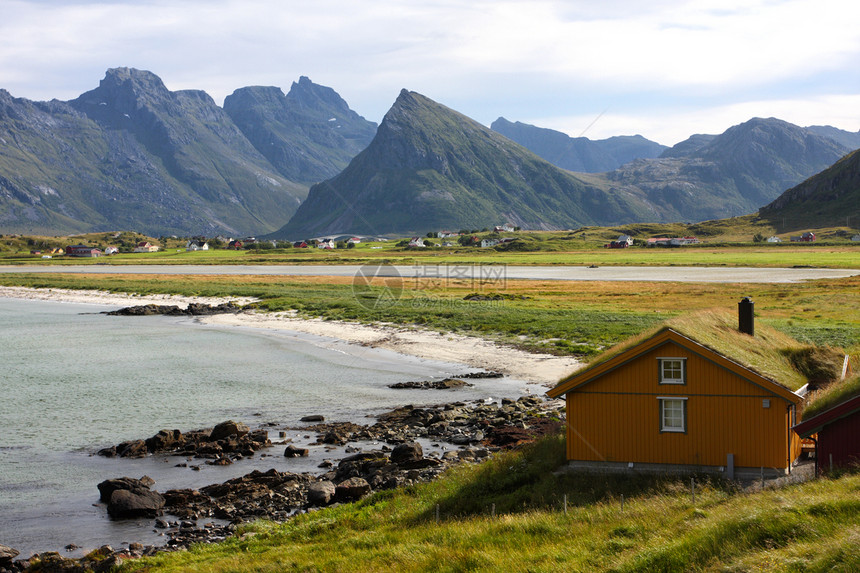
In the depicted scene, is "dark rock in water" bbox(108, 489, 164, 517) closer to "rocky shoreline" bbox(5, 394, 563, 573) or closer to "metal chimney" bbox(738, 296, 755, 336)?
"rocky shoreline" bbox(5, 394, 563, 573)

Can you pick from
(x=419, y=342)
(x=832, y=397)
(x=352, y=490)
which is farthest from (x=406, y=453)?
(x=419, y=342)

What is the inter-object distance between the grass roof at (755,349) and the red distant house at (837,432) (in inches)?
76.0

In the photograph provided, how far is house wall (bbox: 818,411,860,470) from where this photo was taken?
21.9 meters

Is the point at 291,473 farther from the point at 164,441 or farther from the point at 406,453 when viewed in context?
the point at 164,441

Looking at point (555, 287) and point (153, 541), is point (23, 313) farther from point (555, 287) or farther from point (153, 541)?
point (153, 541)

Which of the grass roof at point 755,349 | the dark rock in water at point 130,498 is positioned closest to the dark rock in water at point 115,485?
the dark rock in water at point 130,498

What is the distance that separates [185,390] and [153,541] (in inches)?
1051

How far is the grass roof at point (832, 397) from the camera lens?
892 inches

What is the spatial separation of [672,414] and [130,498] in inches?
757

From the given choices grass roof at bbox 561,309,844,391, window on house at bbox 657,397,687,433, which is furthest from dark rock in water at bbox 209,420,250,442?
window on house at bbox 657,397,687,433

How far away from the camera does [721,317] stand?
29656mm

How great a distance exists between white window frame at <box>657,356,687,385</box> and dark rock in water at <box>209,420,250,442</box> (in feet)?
65.9

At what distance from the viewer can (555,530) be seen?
19078mm

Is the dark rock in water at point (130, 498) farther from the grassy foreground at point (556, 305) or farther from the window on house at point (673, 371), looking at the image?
the grassy foreground at point (556, 305)
